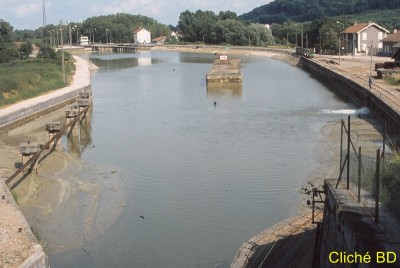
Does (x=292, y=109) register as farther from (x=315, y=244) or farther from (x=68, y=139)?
(x=315, y=244)

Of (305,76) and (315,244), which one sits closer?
(315,244)

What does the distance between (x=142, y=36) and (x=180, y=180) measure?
6021 inches

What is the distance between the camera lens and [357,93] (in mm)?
36469

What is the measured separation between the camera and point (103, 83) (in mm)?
53188

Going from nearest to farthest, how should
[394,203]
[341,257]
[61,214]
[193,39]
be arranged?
[341,257] < [394,203] < [61,214] < [193,39]

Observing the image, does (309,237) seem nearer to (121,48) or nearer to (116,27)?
(121,48)

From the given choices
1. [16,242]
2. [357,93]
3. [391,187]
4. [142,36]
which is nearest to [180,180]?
[16,242]

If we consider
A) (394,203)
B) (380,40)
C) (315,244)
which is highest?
(380,40)

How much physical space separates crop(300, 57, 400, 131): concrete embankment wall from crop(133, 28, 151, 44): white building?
360ft

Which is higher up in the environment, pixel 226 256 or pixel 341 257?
pixel 341 257

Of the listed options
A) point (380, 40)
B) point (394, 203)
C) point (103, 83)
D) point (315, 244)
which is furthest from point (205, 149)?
point (380, 40)

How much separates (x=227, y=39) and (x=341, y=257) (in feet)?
390

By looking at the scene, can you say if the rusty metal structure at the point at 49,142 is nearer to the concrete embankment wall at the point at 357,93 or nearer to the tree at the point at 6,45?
the concrete embankment wall at the point at 357,93

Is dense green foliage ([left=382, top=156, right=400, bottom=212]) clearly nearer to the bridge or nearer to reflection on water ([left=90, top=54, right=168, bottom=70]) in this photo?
reflection on water ([left=90, top=54, right=168, bottom=70])
